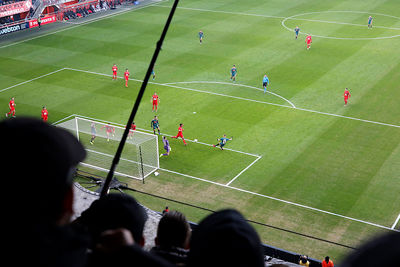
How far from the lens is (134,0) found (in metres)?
66.7

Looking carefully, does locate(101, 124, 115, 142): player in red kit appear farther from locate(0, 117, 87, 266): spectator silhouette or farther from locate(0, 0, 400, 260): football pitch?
locate(0, 117, 87, 266): spectator silhouette

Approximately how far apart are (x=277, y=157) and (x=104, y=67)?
785 inches

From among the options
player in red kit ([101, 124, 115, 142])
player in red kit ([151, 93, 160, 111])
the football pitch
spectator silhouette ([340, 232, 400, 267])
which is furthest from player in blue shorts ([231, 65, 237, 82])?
spectator silhouette ([340, 232, 400, 267])

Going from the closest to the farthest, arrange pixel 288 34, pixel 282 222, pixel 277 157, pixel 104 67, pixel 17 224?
pixel 17 224
pixel 282 222
pixel 277 157
pixel 104 67
pixel 288 34

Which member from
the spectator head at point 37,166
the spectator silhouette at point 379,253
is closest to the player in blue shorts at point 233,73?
the spectator head at point 37,166

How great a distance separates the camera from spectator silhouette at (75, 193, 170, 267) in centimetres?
252

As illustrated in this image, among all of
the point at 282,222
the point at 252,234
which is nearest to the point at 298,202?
the point at 282,222

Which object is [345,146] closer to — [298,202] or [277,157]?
[277,157]

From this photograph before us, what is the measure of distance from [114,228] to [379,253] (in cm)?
211

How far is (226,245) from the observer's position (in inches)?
109

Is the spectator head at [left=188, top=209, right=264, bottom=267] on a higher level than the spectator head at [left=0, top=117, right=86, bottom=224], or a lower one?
lower

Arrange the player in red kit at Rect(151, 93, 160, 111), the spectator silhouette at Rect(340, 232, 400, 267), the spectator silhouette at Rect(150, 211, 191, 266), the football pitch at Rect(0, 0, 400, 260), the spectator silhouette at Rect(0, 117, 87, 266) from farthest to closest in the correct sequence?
the player in red kit at Rect(151, 93, 160, 111)
the football pitch at Rect(0, 0, 400, 260)
the spectator silhouette at Rect(150, 211, 191, 266)
the spectator silhouette at Rect(0, 117, 87, 266)
the spectator silhouette at Rect(340, 232, 400, 267)

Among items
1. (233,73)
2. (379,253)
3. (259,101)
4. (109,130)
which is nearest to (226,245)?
(379,253)

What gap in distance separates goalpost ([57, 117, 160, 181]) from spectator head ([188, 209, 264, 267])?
24003 mm
